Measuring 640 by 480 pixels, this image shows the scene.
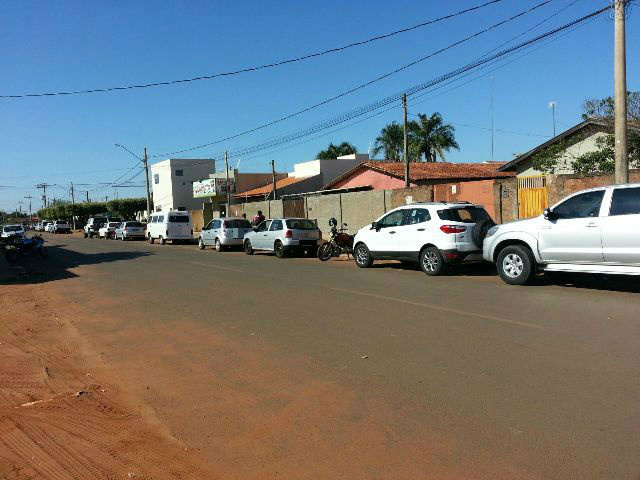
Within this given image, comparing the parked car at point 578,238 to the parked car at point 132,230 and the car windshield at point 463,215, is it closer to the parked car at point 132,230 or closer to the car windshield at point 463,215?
the car windshield at point 463,215

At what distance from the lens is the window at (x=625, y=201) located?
9.52m

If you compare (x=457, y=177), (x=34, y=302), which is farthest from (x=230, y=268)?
(x=457, y=177)

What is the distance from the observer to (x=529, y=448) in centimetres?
388

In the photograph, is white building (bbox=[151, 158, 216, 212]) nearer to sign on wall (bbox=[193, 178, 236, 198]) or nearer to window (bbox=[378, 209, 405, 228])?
sign on wall (bbox=[193, 178, 236, 198])

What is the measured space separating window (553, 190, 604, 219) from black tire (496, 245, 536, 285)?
102cm

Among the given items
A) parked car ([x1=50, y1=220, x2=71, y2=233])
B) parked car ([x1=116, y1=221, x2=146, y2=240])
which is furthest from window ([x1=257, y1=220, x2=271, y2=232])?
parked car ([x1=50, y1=220, x2=71, y2=233])

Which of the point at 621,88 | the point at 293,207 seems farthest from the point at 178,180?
the point at 621,88

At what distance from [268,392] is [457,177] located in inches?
1297

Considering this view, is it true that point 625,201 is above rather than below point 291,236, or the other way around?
above

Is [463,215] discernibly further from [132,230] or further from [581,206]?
[132,230]

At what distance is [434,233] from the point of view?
1324 centimetres

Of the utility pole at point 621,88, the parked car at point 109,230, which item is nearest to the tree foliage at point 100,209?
the parked car at point 109,230

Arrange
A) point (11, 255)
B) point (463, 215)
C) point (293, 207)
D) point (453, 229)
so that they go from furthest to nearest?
1. point (293, 207)
2. point (11, 255)
3. point (463, 215)
4. point (453, 229)

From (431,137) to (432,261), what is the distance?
3675 centimetres
